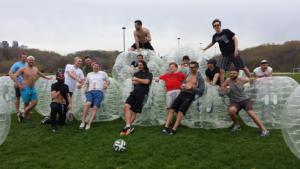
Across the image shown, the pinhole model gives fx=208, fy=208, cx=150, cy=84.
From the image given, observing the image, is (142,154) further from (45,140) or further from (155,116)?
(45,140)

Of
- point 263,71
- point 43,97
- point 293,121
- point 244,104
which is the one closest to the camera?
point 293,121

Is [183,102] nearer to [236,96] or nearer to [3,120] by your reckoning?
[236,96]

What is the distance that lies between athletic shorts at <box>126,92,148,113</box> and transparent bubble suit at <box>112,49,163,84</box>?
5.06ft

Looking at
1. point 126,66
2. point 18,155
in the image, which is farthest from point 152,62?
point 18,155

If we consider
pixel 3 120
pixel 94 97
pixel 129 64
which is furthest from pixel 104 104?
pixel 3 120

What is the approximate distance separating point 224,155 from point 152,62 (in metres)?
3.79

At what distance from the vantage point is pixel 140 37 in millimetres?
6840

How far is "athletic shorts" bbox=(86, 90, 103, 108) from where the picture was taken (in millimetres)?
5438

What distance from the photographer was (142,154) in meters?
3.57

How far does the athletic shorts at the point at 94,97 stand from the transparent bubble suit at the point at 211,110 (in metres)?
2.29

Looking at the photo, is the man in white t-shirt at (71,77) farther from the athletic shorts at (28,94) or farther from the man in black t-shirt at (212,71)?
the man in black t-shirt at (212,71)

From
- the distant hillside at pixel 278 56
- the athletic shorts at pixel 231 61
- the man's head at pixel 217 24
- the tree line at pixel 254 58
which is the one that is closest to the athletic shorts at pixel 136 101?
the athletic shorts at pixel 231 61

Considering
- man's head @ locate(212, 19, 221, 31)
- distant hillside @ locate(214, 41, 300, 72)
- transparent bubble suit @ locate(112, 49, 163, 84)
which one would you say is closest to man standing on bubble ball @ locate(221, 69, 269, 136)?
man's head @ locate(212, 19, 221, 31)

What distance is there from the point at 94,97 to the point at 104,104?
1.47 feet
